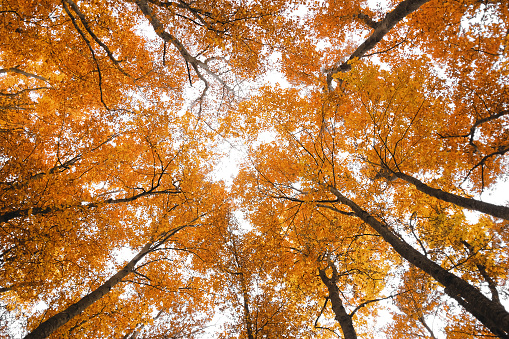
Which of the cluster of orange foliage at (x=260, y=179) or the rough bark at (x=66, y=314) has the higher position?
the cluster of orange foliage at (x=260, y=179)

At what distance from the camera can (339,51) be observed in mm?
12492

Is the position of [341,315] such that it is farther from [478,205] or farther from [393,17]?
[393,17]

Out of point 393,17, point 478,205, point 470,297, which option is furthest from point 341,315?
point 393,17

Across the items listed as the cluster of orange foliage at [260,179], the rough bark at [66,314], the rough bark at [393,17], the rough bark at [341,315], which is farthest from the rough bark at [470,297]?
the rough bark at [66,314]

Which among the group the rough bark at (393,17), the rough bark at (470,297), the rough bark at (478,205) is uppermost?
the rough bark at (393,17)

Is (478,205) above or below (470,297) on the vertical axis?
above

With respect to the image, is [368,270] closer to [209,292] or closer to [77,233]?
[209,292]

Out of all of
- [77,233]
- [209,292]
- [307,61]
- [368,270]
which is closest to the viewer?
[77,233]

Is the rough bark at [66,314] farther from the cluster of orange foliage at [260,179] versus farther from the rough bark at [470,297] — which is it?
the rough bark at [470,297]

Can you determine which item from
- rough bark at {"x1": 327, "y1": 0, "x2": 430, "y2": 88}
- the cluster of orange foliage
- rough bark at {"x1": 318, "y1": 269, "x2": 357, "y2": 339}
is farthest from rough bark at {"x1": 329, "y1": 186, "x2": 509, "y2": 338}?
rough bark at {"x1": 327, "y1": 0, "x2": 430, "y2": 88}

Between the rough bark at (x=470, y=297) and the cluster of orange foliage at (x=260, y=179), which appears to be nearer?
the rough bark at (x=470, y=297)

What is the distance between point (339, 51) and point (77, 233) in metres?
15.0

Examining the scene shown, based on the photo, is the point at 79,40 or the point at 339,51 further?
the point at 339,51

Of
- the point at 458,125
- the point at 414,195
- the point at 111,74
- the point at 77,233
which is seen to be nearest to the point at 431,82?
the point at 458,125
